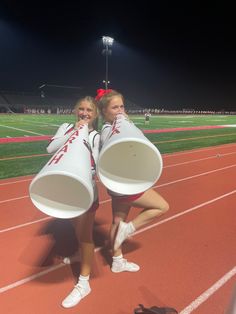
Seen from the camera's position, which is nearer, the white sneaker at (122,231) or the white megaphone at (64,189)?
the white megaphone at (64,189)

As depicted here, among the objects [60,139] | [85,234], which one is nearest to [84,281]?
[85,234]

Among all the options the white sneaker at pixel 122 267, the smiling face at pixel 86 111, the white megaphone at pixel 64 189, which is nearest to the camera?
the white megaphone at pixel 64 189

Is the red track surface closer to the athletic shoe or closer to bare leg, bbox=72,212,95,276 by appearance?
bare leg, bbox=72,212,95,276

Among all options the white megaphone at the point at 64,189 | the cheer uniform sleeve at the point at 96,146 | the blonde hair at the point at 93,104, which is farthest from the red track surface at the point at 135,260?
the blonde hair at the point at 93,104

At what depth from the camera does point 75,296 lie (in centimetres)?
292

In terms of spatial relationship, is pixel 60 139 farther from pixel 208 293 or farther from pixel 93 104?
pixel 208 293

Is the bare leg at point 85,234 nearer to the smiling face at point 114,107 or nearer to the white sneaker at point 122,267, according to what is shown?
the white sneaker at point 122,267

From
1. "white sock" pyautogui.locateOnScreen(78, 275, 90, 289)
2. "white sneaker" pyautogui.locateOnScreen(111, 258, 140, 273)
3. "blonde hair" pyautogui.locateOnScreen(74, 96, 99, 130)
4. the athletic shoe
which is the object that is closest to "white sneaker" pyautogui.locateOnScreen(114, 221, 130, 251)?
the athletic shoe

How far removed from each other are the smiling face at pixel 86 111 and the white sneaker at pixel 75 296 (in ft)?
4.53

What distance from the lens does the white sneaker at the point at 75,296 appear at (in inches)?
A: 113

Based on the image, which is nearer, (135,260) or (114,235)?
(114,235)

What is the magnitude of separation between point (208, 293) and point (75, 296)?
1.13 meters

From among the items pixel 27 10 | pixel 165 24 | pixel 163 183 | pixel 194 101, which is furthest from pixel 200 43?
pixel 163 183

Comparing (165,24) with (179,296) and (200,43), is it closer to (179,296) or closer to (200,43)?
(200,43)
